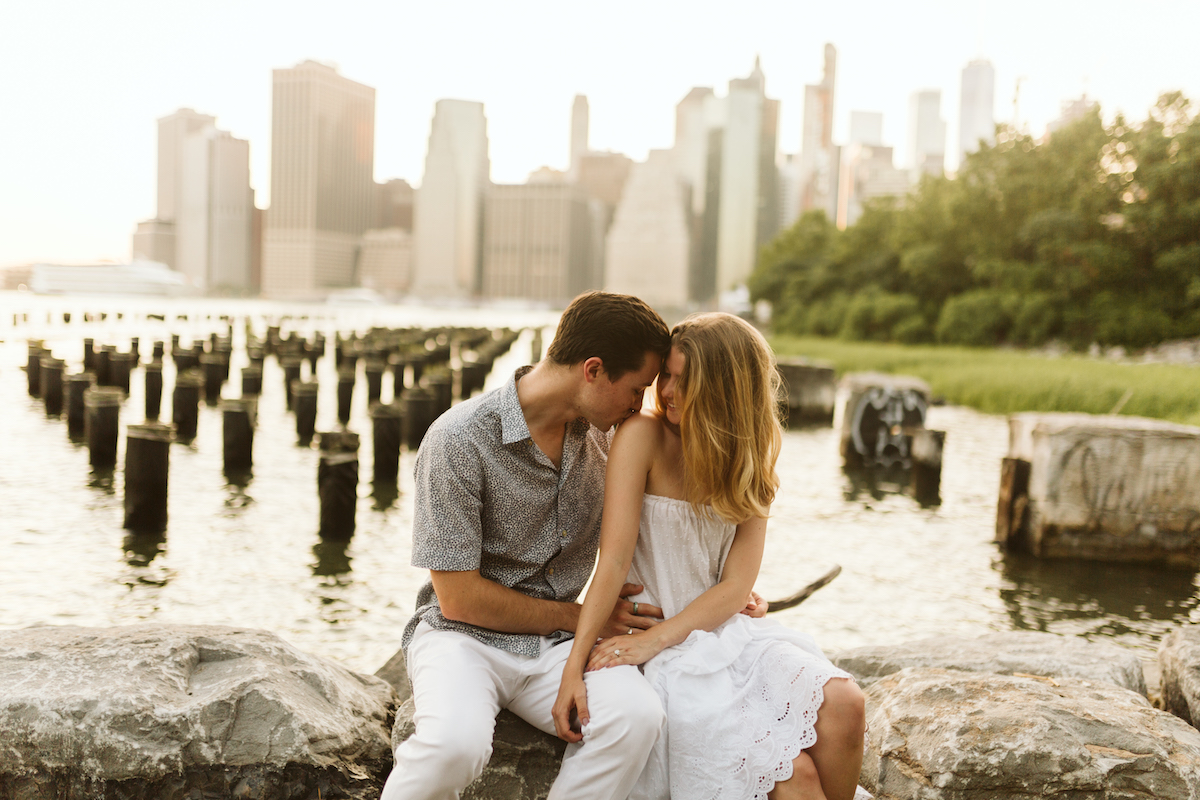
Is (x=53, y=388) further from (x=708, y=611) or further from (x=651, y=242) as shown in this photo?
(x=651, y=242)

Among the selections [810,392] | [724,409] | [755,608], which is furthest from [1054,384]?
[724,409]

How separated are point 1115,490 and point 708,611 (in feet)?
22.6

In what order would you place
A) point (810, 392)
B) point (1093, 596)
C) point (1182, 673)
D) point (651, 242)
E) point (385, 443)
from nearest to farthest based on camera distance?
point (1182, 673)
point (1093, 596)
point (385, 443)
point (810, 392)
point (651, 242)

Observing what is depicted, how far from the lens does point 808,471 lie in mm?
13180

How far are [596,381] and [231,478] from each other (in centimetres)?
876

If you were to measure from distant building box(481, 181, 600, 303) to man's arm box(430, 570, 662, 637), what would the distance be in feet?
577

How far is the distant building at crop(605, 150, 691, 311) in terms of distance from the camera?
173625 mm

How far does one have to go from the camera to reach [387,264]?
185625 millimetres

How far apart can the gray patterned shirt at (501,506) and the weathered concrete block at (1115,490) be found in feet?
22.0

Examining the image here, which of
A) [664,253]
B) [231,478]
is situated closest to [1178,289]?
[231,478]

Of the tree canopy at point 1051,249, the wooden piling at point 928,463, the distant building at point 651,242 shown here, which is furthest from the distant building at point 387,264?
the wooden piling at point 928,463

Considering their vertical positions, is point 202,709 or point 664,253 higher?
point 664,253

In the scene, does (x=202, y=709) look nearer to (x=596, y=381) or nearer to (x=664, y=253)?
(x=596, y=381)

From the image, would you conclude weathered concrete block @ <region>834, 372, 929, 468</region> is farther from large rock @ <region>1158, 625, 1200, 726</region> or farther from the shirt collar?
the shirt collar
